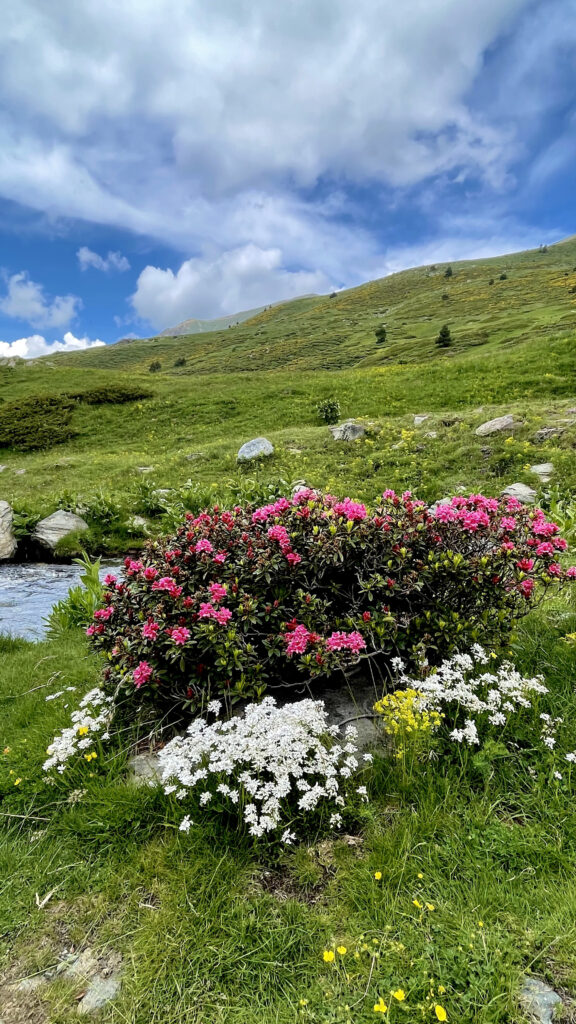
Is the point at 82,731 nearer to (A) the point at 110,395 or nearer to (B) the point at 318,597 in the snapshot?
(B) the point at 318,597

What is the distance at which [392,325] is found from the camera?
295 ft

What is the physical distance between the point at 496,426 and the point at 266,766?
46.0ft

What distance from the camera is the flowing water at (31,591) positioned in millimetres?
8062

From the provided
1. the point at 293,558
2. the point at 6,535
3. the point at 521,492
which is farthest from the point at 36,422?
the point at 293,558

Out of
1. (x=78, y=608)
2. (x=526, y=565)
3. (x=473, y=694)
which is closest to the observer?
(x=473, y=694)

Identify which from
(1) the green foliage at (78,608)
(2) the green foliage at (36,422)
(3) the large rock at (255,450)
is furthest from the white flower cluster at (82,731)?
(2) the green foliage at (36,422)

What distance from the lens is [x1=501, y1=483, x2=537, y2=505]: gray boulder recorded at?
409 inches

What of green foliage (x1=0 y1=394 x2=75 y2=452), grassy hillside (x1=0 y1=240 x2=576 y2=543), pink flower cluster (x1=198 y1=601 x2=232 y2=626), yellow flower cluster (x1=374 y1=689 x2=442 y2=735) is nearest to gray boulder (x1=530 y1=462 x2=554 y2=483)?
grassy hillside (x1=0 y1=240 x2=576 y2=543)

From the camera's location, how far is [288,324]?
414 feet

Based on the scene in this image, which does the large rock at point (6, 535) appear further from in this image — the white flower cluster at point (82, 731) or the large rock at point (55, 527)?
the white flower cluster at point (82, 731)

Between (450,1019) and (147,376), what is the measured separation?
46.0m

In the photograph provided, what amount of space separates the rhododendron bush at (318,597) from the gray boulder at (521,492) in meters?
6.35

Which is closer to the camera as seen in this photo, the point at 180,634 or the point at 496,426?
the point at 180,634

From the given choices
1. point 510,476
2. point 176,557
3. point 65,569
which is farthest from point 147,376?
point 176,557
